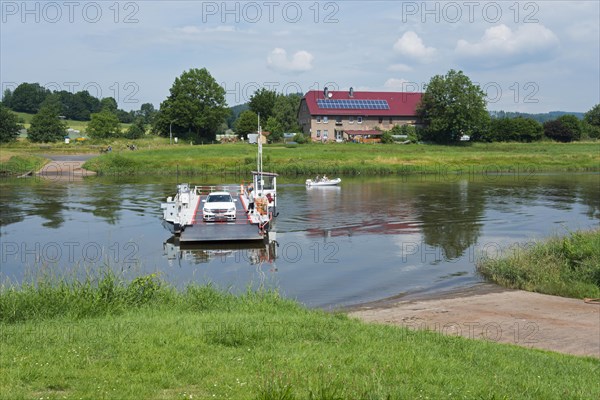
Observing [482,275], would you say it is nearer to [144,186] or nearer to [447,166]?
[144,186]

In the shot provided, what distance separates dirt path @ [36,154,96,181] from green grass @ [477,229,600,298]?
193ft

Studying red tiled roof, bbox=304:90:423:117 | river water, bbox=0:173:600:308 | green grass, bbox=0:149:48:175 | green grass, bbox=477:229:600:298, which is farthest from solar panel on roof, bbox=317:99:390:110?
green grass, bbox=477:229:600:298

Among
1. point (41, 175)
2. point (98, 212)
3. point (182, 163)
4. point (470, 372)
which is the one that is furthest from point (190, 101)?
point (470, 372)

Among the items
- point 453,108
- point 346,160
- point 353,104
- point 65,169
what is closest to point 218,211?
point 346,160

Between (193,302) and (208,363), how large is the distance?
6832 mm

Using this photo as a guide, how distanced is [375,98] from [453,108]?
1709 centimetres

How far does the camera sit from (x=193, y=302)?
52.6 feet

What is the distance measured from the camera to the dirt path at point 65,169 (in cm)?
7606

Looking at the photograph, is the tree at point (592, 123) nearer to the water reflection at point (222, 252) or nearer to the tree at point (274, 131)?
the tree at point (274, 131)

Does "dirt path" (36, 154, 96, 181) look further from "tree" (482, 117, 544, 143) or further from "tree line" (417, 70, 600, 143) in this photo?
"tree" (482, 117, 544, 143)

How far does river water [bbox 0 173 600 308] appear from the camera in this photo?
84.2 feet

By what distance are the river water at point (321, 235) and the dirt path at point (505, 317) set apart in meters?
2.07

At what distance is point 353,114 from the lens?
11412 centimetres

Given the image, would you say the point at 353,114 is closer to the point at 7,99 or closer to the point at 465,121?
the point at 465,121
